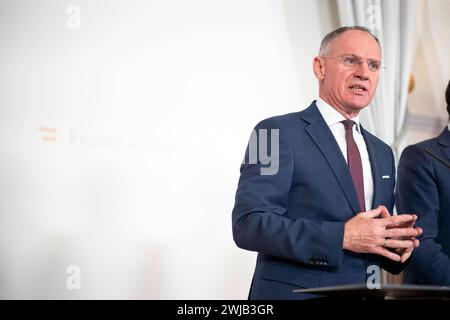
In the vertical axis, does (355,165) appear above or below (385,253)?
above

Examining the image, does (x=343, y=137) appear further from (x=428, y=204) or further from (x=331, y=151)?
(x=428, y=204)

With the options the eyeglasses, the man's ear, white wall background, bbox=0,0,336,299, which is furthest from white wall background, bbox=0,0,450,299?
the eyeglasses

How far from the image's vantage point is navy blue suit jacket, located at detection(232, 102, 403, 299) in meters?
1.88

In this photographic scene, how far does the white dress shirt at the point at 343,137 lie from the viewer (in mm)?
2143

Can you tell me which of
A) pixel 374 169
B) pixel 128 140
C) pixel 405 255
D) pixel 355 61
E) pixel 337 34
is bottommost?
pixel 405 255

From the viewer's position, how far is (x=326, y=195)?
79.5 inches

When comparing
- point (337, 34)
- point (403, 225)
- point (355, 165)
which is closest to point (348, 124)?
point (355, 165)

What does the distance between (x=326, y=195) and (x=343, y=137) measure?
28cm

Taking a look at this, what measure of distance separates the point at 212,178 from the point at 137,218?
41 centimetres

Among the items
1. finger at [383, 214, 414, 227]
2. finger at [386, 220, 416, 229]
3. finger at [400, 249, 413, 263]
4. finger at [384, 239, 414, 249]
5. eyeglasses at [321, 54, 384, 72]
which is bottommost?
finger at [400, 249, 413, 263]

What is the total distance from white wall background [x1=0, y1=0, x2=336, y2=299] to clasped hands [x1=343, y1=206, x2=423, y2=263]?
1.24m

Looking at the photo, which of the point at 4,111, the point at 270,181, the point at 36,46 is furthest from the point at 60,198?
the point at 270,181

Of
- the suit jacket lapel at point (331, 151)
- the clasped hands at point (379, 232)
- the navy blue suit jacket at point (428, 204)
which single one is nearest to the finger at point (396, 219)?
the clasped hands at point (379, 232)

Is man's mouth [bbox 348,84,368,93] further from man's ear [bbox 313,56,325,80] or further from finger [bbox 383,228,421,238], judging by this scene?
finger [bbox 383,228,421,238]
